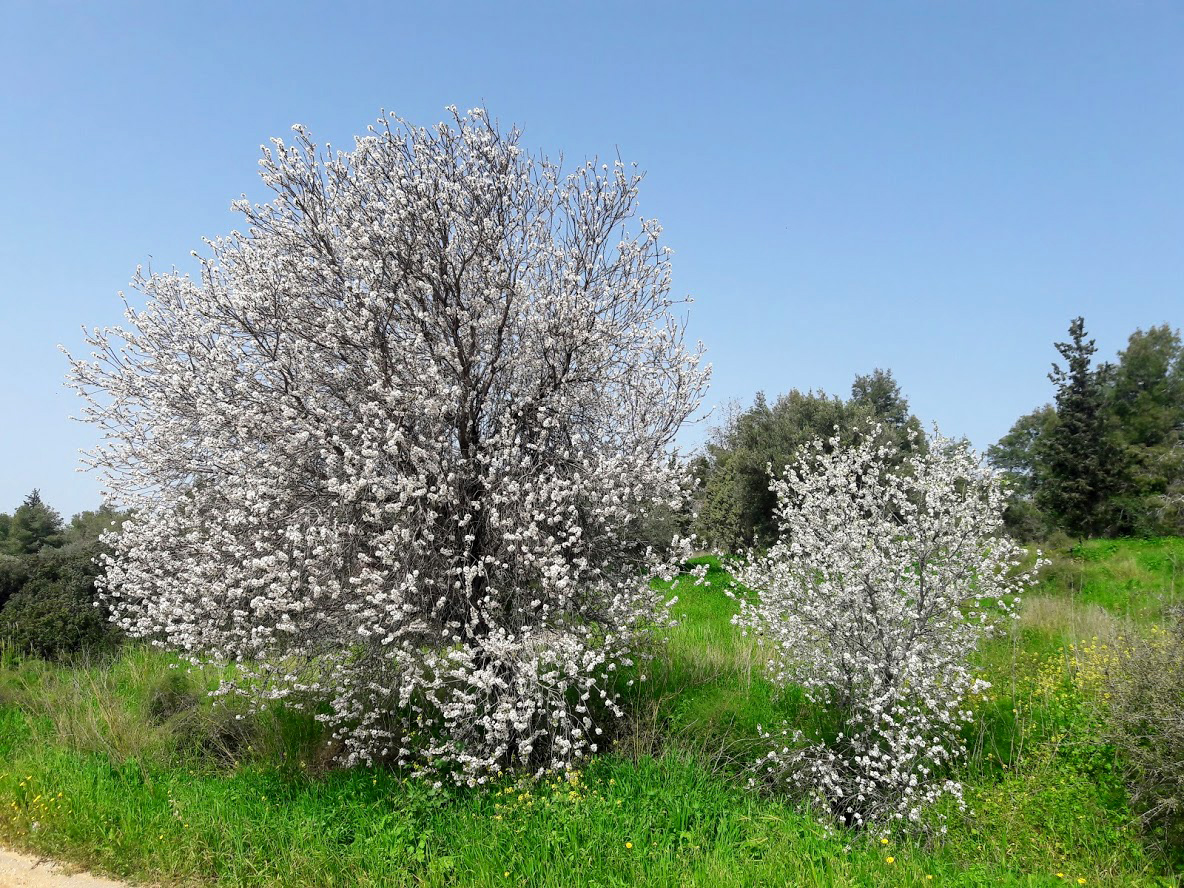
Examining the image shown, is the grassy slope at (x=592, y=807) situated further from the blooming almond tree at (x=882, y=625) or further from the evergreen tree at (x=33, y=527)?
the evergreen tree at (x=33, y=527)

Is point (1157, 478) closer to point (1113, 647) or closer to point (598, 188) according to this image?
point (1113, 647)

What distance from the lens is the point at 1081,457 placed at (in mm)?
27969

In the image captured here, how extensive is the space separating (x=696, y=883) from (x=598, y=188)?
20.7 ft

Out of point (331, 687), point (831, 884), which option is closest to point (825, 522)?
point (831, 884)

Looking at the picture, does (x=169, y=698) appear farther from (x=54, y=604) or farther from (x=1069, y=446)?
(x=1069, y=446)

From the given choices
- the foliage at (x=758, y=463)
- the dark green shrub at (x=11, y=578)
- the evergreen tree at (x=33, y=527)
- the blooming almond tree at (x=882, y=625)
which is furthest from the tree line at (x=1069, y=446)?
the evergreen tree at (x=33, y=527)

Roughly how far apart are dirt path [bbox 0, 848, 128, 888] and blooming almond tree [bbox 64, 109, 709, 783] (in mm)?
1753

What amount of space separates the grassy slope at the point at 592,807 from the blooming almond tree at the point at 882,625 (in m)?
0.46

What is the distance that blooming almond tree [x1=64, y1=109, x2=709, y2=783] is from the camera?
6.47 metres

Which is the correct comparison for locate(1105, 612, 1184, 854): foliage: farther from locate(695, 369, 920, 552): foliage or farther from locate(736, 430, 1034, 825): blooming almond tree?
locate(695, 369, 920, 552): foliage

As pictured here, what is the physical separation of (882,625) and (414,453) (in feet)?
14.6

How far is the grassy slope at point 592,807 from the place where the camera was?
5.19m

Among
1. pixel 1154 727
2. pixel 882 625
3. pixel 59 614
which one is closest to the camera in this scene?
pixel 1154 727

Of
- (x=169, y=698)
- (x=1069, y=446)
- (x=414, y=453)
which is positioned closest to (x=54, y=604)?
(x=169, y=698)
